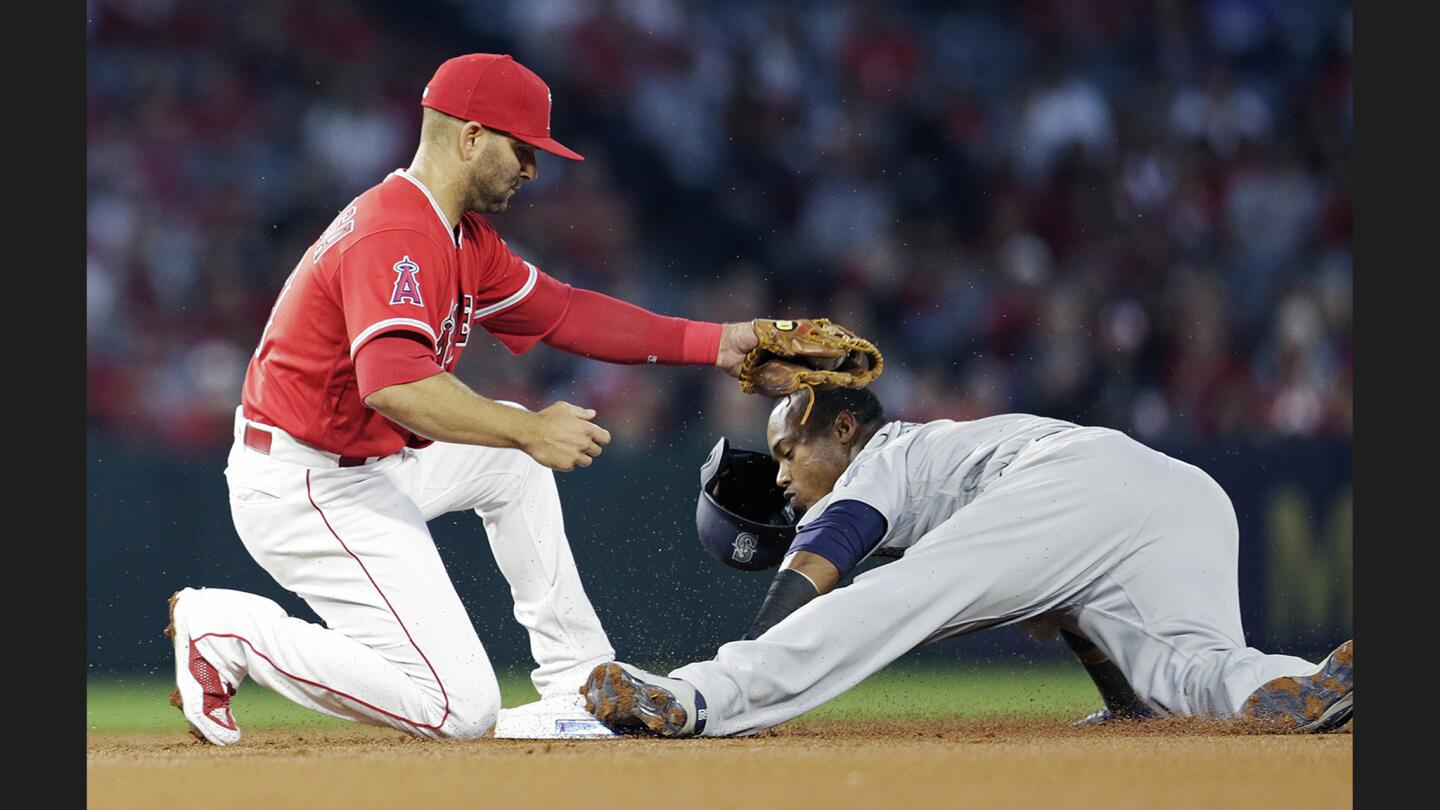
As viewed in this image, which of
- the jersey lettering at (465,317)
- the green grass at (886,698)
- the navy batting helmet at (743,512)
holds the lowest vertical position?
the green grass at (886,698)

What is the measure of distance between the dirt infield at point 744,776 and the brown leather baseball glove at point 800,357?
3.49 ft

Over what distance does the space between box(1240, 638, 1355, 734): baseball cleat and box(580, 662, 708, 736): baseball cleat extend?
1104 millimetres

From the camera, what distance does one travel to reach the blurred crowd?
21.2ft

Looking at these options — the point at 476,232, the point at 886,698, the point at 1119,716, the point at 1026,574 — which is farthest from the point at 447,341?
the point at 886,698

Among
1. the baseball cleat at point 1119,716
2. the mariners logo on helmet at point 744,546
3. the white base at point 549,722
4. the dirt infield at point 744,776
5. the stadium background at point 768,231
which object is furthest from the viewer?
the stadium background at point 768,231

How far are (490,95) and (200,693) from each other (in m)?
1.37

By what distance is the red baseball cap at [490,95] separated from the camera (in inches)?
118

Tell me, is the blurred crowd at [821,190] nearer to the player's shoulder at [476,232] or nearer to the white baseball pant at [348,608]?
the player's shoulder at [476,232]

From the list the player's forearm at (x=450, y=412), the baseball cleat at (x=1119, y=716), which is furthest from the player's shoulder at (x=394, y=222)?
the baseball cleat at (x=1119, y=716)

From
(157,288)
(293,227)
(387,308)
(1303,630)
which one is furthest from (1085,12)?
(387,308)

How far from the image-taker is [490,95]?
9.82 feet

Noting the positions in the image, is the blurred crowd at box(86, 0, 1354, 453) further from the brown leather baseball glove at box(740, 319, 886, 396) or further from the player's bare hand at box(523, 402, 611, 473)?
the player's bare hand at box(523, 402, 611, 473)

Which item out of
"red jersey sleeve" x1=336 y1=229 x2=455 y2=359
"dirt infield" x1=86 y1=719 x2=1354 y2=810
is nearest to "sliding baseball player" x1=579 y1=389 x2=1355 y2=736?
"dirt infield" x1=86 y1=719 x2=1354 y2=810

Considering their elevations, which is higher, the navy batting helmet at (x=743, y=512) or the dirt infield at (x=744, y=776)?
the navy batting helmet at (x=743, y=512)
